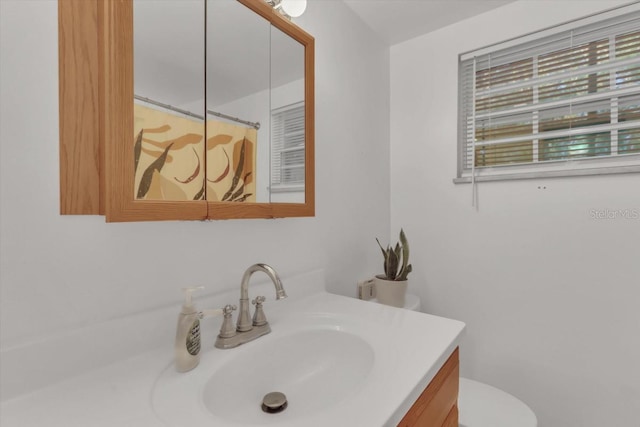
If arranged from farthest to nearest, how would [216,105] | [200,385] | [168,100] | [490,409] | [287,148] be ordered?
[490,409] < [287,148] < [216,105] < [168,100] < [200,385]

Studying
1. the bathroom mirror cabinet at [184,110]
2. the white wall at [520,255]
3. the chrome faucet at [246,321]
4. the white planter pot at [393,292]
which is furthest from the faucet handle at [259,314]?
the white wall at [520,255]

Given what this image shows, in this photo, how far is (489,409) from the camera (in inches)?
46.7

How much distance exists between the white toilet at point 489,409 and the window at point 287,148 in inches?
42.4

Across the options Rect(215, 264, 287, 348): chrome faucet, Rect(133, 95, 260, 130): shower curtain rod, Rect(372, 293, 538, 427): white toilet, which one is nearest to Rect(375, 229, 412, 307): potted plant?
Rect(372, 293, 538, 427): white toilet

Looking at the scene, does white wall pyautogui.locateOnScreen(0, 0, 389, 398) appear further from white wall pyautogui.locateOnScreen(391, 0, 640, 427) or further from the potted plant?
white wall pyautogui.locateOnScreen(391, 0, 640, 427)

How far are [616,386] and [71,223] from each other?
1.94m

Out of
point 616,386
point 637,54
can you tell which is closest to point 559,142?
point 637,54

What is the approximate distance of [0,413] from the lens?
51 centimetres

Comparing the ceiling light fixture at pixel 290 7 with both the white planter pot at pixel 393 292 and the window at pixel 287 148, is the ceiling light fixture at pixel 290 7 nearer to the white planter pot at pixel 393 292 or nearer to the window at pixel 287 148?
the window at pixel 287 148

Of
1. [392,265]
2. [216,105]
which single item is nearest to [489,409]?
[392,265]

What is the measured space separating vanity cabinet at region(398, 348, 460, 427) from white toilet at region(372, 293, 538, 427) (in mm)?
303

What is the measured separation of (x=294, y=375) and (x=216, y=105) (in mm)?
773

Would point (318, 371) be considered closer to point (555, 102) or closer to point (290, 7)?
point (290, 7)

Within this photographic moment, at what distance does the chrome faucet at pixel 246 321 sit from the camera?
2.53ft
